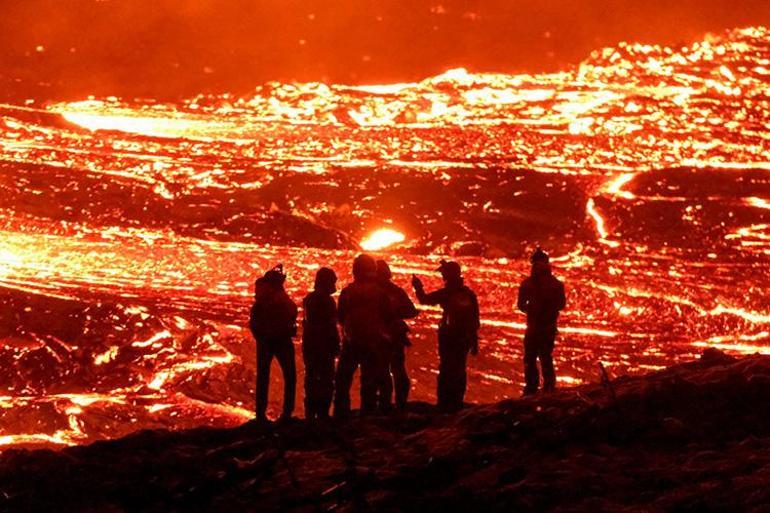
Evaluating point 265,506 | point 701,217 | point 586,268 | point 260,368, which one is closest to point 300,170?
point 586,268

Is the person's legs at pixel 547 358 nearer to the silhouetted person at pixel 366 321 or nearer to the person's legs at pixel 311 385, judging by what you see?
the silhouetted person at pixel 366 321

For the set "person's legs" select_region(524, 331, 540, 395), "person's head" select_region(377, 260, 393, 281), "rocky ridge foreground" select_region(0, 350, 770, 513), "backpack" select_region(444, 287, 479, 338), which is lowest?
"rocky ridge foreground" select_region(0, 350, 770, 513)

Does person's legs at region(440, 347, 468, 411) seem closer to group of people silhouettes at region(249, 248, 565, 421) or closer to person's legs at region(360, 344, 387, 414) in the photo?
group of people silhouettes at region(249, 248, 565, 421)

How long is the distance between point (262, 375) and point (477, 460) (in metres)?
2.69

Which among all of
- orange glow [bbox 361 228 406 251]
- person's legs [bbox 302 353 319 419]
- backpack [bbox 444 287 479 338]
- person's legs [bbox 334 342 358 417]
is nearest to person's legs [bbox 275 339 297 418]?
person's legs [bbox 302 353 319 419]

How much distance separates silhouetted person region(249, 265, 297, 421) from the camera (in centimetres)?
960

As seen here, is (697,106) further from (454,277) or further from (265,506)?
(265,506)

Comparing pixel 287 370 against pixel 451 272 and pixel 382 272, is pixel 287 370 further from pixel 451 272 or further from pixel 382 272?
pixel 451 272

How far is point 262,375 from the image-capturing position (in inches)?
391

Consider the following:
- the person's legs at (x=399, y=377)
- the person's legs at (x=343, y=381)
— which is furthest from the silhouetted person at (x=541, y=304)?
the person's legs at (x=343, y=381)

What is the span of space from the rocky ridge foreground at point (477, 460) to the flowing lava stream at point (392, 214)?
1242cm

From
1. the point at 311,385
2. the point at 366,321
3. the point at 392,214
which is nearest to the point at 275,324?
the point at 311,385

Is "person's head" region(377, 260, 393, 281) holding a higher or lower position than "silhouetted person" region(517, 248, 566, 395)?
higher

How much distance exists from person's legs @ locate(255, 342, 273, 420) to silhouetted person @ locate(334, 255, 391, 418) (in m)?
0.57
